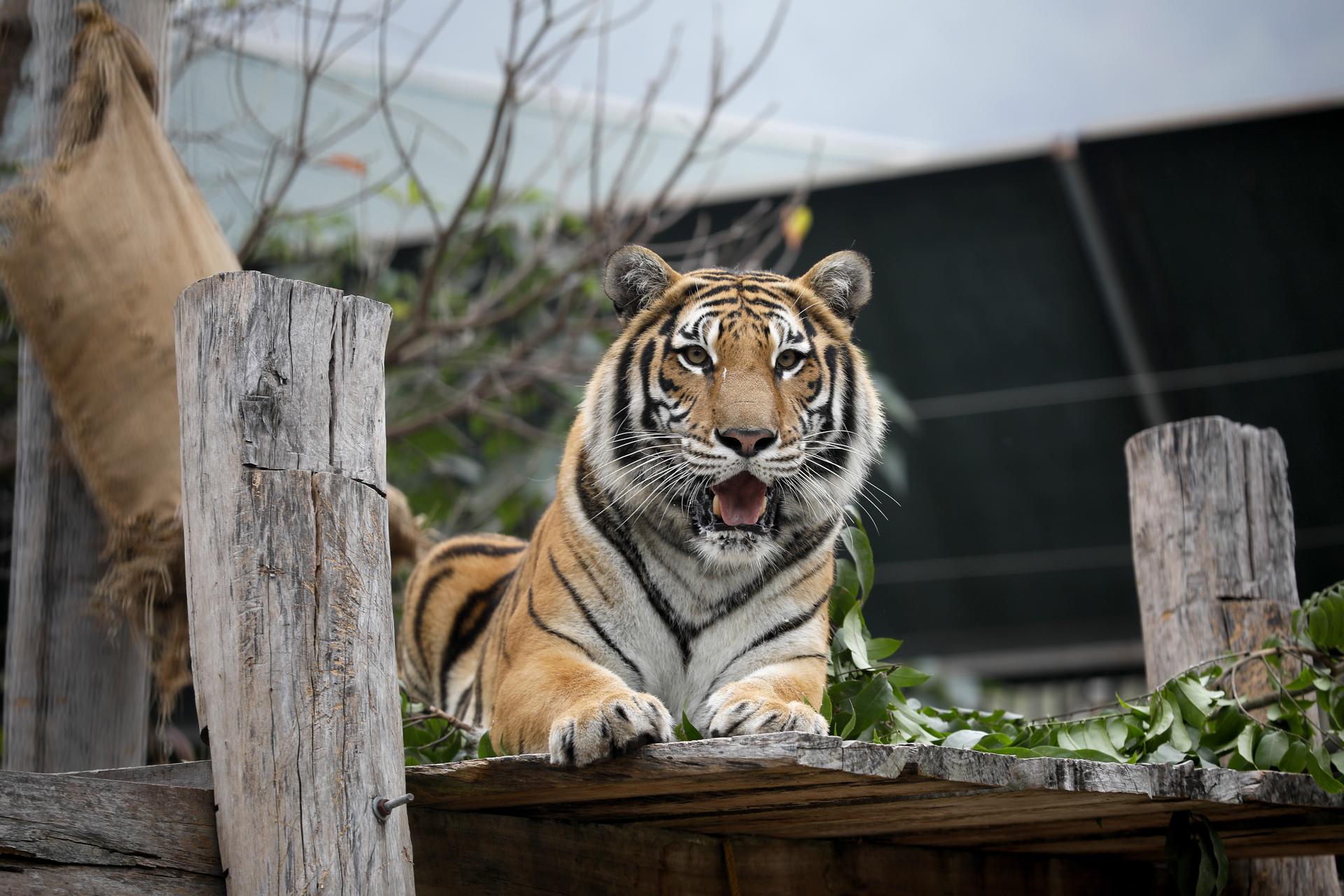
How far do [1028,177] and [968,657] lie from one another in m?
3.79

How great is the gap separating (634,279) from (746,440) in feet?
1.95

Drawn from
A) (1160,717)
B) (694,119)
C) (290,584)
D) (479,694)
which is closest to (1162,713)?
(1160,717)

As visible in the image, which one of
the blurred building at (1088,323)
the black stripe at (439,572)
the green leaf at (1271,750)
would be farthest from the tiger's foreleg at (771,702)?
the blurred building at (1088,323)

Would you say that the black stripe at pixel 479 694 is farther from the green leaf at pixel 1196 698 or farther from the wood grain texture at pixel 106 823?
the green leaf at pixel 1196 698

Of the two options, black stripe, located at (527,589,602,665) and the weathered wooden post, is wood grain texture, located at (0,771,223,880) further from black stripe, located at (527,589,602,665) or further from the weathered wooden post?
the weathered wooden post

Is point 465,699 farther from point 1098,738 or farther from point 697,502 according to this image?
point 1098,738

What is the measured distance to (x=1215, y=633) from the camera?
342 centimetres

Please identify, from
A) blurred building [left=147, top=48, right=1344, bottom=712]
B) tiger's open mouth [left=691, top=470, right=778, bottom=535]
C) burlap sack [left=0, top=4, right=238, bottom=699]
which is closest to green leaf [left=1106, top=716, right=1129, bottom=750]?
tiger's open mouth [left=691, top=470, right=778, bottom=535]

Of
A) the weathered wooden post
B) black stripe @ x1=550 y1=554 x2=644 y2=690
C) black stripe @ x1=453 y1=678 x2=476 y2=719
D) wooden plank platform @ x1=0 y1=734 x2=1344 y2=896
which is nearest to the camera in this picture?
wooden plank platform @ x1=0 y1=734 x2=1344 y2=896

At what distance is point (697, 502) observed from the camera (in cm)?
270

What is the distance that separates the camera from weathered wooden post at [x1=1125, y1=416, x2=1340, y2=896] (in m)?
3.44

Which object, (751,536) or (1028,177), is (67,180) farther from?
(1028,177)

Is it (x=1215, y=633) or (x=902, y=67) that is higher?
(x=902, y=67)

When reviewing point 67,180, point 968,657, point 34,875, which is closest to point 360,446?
point 34,875
